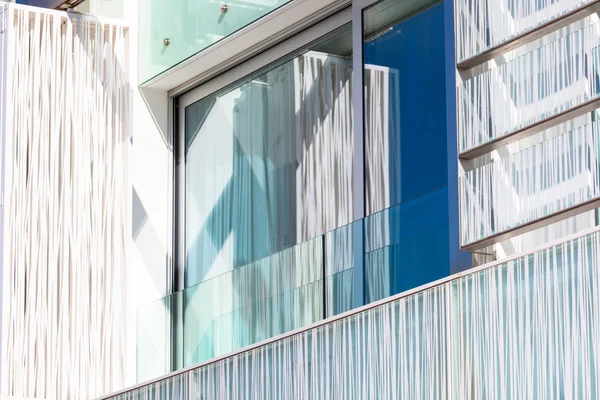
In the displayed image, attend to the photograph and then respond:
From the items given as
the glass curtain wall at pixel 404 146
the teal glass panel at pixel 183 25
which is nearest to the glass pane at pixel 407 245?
the glass curtain wall at pixel 404 146

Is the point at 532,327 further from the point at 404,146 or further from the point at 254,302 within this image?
the point at 254,302

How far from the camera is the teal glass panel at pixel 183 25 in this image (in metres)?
9.48

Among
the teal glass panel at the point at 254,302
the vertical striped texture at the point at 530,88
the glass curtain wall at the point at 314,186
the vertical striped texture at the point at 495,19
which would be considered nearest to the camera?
the vertical striped texture at the point at 530,88

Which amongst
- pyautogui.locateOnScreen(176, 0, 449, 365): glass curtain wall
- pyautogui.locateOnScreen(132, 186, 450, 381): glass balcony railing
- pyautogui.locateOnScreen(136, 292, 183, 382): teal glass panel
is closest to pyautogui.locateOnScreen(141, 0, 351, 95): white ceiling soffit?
pyautogui.locateOnScreen(176, 0, 449, 365): glass curtain wall

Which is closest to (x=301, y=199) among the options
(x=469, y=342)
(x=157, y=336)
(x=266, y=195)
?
(x=266, y=195)

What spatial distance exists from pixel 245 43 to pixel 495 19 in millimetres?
3777

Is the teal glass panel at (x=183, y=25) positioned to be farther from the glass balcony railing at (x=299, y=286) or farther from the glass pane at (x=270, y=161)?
the glass balcony railing at (x=299, y=286)

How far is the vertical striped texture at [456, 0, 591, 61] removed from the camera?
588 cm

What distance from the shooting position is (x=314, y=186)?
352 inches

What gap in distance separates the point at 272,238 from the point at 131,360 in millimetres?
1581

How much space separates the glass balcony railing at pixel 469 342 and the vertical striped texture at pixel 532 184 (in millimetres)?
336

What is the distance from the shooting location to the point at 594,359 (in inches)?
198

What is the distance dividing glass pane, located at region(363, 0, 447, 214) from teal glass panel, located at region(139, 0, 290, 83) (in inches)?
39.8

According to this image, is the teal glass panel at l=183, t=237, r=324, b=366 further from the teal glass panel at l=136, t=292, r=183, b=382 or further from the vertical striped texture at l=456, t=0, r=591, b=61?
the vertical striped texture at l=456, t=0, r=591, b=61
